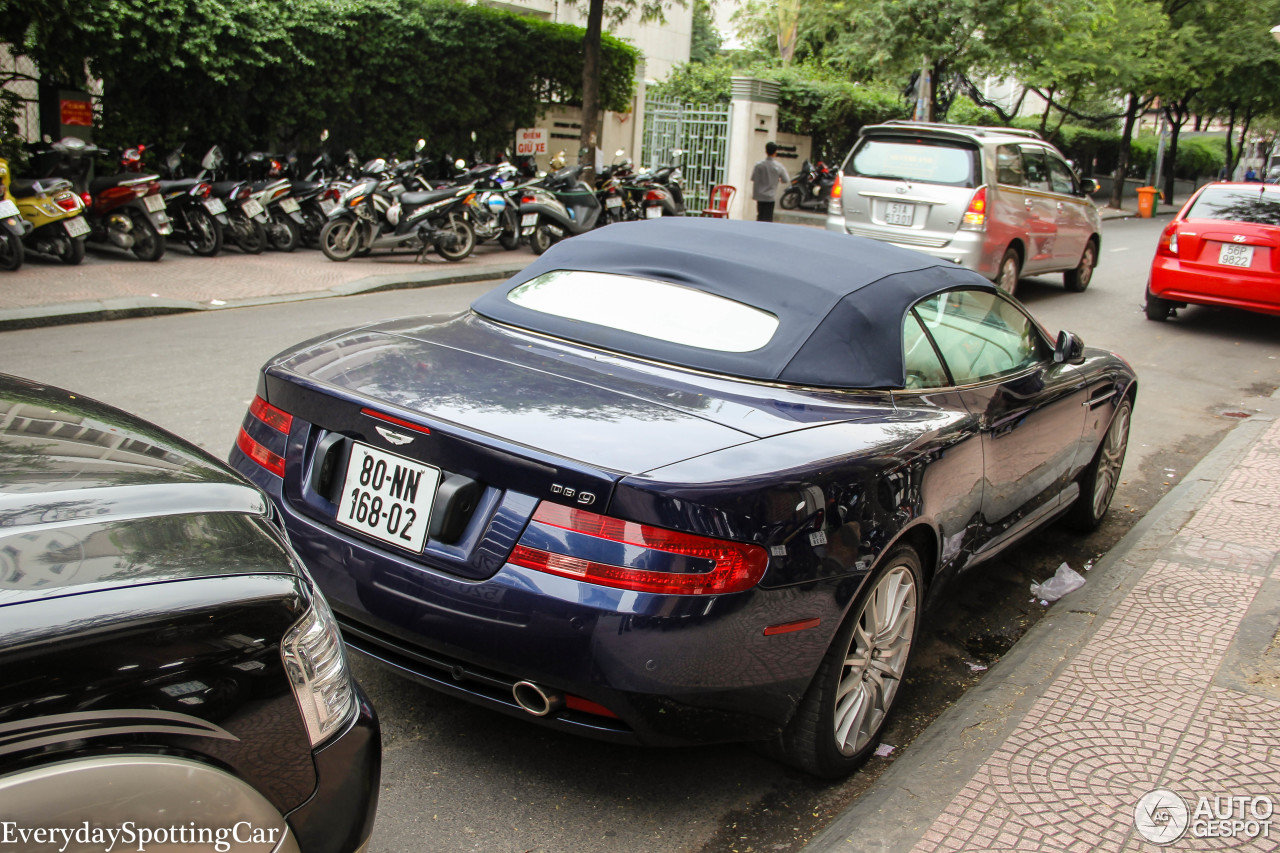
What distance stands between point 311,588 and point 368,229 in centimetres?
1203

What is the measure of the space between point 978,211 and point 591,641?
9.70 metres

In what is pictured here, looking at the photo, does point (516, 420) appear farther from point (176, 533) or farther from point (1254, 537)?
point (1254, 537)

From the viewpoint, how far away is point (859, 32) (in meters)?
21.8

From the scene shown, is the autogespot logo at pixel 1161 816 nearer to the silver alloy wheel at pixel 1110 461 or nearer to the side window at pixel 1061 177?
the silver alloy wheel at pixel 1110 461

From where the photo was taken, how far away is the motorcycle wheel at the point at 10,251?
35.4 ft

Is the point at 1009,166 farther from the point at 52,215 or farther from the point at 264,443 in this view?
the point at 264,443

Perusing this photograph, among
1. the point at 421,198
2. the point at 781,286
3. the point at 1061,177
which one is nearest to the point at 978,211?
the point at 1061,177

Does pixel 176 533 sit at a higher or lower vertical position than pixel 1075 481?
higher

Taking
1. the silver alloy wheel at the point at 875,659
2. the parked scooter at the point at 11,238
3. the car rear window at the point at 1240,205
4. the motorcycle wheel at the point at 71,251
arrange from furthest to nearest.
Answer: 1. the motorcycle wheel at the point at 71,251
2. the car rear window at the point at 1240,205
3. the parked scooter at the point at 11,238
4. the silver alloy wheel at the point at 875,659

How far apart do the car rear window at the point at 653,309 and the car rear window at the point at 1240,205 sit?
384 inches

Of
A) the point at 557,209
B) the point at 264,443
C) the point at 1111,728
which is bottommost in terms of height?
the point at 1111,728

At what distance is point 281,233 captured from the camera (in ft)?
45.6

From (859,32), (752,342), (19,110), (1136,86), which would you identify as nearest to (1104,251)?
(859,32)

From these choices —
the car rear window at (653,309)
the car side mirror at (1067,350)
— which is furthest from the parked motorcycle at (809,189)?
the car rear window at (653,309)
